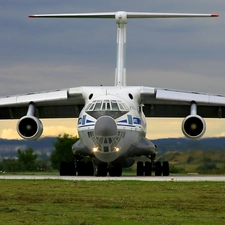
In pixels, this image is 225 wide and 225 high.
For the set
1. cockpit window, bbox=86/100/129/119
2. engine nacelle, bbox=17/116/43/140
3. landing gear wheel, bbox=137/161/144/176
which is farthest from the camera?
landing gear wheel, bbox=137/161/144/176

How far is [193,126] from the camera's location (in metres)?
23.8

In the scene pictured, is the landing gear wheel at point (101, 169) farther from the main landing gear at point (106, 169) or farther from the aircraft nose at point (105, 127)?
the aircraft nose at point (105, 127)

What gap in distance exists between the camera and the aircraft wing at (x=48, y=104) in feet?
82.6

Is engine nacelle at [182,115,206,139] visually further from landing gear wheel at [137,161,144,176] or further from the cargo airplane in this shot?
landing gear wheel at [137,161,144,176]

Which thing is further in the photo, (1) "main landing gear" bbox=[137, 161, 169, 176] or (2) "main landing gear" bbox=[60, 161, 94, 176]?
(2) "main landing gear" bbox=[60, 161, 94, 176]

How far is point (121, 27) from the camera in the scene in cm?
2884

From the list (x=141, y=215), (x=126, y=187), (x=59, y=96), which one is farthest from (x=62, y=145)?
(x=141, y=215)

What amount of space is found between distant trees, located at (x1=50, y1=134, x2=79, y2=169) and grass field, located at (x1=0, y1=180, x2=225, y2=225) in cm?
1532

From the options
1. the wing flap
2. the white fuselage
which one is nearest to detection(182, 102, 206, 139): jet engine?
the wing flap

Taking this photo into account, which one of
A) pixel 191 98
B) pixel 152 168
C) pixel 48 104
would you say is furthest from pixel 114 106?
pixel 48 104

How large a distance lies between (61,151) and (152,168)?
7.88 metres

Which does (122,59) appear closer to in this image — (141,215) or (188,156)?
(188,156)

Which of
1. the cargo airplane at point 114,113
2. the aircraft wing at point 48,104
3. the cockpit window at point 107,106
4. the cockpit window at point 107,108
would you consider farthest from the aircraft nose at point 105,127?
the aircraft wing at point 48,104

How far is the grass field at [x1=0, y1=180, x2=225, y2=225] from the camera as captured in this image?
10.5 meters
